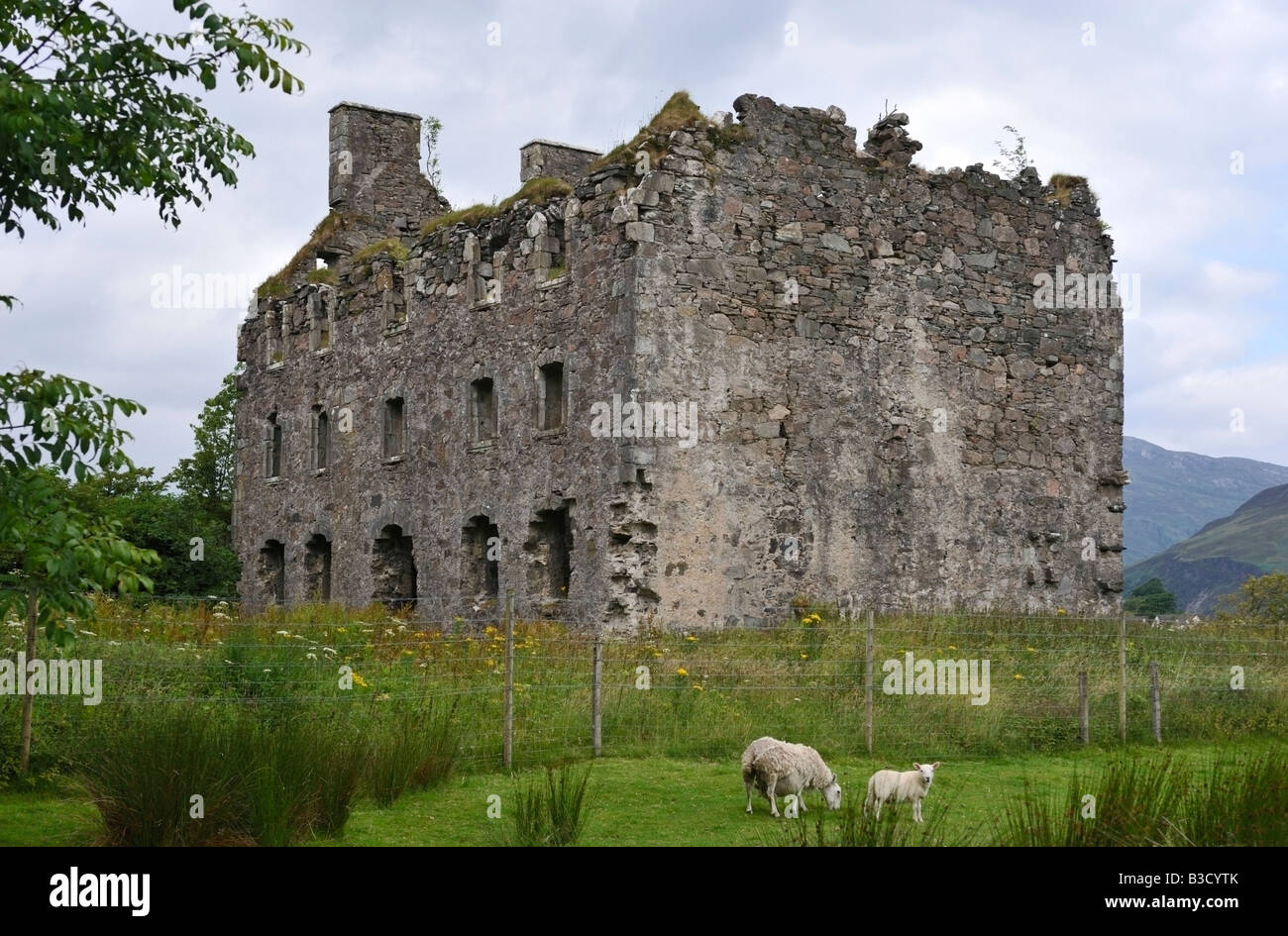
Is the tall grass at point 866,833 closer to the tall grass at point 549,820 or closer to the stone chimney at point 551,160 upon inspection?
the tall grass at point 549,820

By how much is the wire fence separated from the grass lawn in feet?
2.55

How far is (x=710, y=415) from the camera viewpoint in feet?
70.0

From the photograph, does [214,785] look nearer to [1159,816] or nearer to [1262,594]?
[1159,816]

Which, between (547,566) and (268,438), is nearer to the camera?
(547,566)

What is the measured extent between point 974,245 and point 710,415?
5930mm

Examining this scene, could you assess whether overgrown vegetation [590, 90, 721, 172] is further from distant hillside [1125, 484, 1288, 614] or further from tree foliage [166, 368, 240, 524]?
distant hillside [1125, 484, 1288, 614]

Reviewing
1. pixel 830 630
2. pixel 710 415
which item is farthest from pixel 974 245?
pixel 830 630

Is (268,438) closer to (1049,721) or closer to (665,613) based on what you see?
(665,613)

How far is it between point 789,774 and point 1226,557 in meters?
164

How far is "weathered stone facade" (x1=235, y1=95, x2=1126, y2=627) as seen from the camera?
69.5ft

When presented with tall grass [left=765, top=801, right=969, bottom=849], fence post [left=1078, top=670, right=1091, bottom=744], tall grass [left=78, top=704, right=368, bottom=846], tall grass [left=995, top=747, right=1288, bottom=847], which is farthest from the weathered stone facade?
tall grass [left=995, top=747, right=1288, bottom=847]

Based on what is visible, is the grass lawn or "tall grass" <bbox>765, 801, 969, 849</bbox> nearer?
"tall grass" <bbox>765, 801, 969, 849</bbox>

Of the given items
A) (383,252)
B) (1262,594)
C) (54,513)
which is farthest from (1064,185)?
(1262,594)

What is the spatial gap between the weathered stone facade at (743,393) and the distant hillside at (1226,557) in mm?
118693
